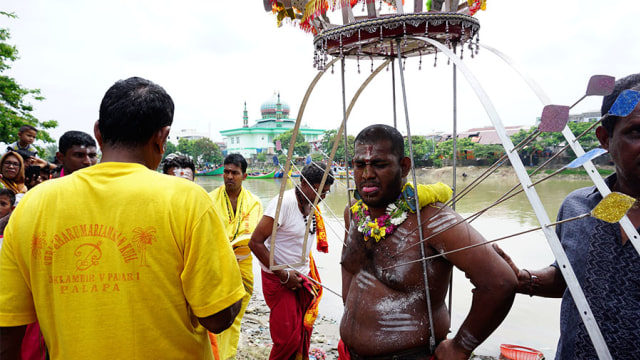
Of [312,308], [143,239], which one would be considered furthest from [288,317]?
[143,239]

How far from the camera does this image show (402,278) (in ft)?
6.30

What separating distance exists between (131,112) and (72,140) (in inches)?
90.8

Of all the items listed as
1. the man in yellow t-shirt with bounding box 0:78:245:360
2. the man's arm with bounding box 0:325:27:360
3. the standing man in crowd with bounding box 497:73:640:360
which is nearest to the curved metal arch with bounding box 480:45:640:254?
the standing man in crowd with bounding box 497:73:640:360

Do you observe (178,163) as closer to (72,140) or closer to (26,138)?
(72,140)

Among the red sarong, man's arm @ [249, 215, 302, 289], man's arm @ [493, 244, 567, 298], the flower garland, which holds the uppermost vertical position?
the flower garland

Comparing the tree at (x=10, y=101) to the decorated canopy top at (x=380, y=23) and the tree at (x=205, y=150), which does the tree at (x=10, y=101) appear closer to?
the decorated canopy top at (x=380, y=23)

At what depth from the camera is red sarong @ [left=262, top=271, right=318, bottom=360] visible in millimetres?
3488

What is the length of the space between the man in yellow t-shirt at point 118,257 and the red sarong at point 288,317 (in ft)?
7.13

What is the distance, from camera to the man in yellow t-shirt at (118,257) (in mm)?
1342

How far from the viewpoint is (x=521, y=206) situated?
1595 centimetres

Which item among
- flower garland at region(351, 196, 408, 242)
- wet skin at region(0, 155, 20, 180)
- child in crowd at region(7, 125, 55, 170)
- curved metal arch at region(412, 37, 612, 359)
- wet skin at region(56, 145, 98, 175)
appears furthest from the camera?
child in crowd at region(7, 125, 55, 170)

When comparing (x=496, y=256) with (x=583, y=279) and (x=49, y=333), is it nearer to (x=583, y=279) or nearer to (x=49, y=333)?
(x=583, y=279)

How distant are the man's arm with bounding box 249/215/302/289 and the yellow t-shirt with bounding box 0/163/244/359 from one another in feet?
6.55

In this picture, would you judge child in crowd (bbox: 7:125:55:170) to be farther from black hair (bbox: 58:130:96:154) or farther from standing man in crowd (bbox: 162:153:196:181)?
standing man in crowd (bbox: 162:153:196:181)
